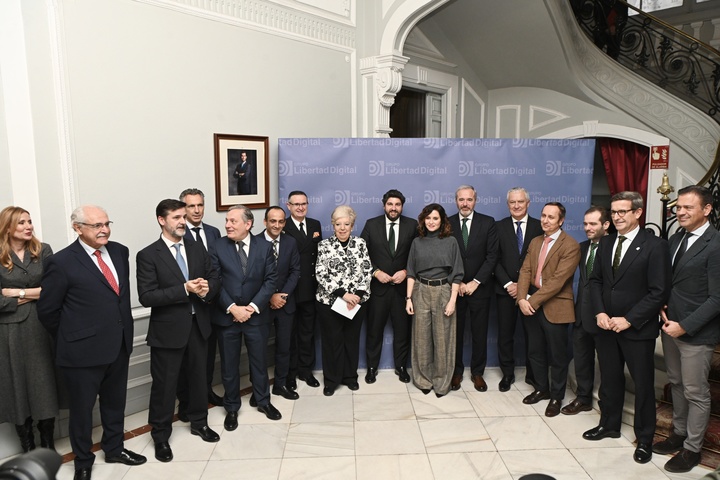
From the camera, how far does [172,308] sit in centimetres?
350

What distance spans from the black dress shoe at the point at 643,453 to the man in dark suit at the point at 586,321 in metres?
0.73

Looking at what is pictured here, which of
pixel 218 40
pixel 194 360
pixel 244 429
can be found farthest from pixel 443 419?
pixel 218 40

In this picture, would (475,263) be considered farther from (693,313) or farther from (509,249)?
(693,313)

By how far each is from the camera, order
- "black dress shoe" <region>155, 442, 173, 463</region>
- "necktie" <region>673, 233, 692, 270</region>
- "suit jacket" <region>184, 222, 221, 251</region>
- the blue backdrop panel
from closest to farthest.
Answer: "necktie" <region>673, 233, 692, 270</region> < "black dress shoe" <region>155, 442, 173, 463</region> < "suit jacket" <region>184, 222, 221, 251</region> < the blue backdrop panel

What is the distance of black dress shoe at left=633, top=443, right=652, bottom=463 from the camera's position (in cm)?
347

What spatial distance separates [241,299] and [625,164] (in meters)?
6.04

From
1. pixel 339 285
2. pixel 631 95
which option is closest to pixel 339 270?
pixel 339 285

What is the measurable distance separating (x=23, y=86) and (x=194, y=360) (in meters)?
2.20

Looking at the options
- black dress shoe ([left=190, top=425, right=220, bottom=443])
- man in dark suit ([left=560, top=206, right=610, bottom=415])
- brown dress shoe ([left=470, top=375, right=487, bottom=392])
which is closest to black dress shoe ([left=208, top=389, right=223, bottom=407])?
black dress shoe ([left=190, top=425, right=220, bottom=443])

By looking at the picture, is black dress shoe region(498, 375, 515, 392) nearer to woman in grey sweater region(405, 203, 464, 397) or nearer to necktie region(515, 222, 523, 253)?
woman in grey sweater region(405, 203, 464, 397)

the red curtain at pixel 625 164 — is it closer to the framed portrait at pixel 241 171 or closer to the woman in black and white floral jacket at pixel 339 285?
the woman in black and white floral jacket at pixel 339 285

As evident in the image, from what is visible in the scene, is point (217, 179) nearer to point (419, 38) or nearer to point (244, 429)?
point (244, 429)

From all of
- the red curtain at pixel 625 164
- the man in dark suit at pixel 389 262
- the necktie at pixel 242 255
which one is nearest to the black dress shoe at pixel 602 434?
the man in dark suit at pixel 389 262

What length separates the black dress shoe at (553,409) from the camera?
13.8 feet
